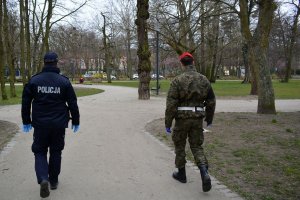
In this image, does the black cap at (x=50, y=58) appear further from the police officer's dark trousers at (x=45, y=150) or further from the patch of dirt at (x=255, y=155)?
the patch of dirt at (x=255, y=155)

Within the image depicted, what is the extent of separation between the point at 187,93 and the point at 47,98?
1857 mm

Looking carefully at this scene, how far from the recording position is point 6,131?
10.7 m

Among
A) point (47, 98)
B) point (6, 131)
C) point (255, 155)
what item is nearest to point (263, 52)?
point (255, 155)

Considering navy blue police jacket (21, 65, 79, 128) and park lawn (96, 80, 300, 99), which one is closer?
navy blue police jacket (21, 65, 79, 128)

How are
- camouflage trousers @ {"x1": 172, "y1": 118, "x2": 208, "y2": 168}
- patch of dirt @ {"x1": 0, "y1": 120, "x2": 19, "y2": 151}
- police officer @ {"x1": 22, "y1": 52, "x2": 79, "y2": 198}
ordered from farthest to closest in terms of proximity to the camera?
patch of dirt @ {"x1": 0, "y1": 120, "x2": 19, "y2": 151} → camouflage trousers @ {"x1": 172, "y1": 118, "x2": 208, "y2": 168} → police officer @ {"x1": 22, "y1": 52, "x2": 79, "y2": 198}

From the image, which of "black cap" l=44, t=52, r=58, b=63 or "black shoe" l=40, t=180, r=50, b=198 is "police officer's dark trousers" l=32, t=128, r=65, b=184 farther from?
"black cap" l=44, t=52, r=58, b=63

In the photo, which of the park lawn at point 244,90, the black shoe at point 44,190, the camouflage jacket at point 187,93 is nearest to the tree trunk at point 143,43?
the park lawn at point 244,90

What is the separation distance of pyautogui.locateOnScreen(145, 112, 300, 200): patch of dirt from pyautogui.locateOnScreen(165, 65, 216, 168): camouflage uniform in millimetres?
863

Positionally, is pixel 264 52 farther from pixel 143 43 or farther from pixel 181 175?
pixel 143 43

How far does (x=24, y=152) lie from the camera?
25.7 ft

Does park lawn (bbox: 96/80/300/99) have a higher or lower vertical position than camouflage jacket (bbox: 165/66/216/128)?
lower

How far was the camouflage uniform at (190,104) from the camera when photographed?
5.34 metres

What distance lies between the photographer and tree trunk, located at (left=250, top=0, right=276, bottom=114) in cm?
1344

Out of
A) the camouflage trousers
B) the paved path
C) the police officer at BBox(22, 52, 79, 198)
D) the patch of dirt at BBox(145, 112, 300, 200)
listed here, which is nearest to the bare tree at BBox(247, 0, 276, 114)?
the patch of dirt at BBox(145, 112, 300, 200)
